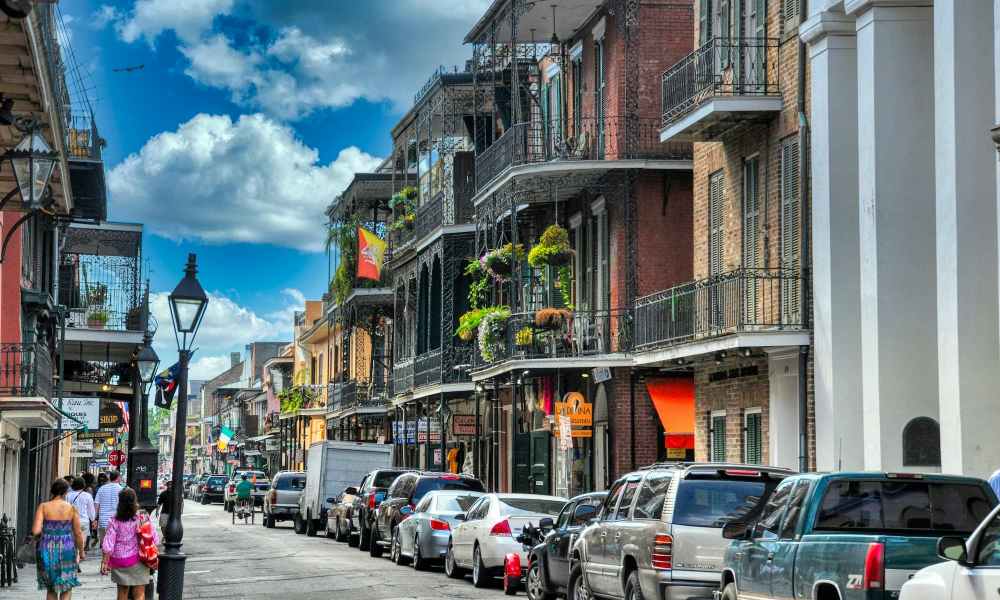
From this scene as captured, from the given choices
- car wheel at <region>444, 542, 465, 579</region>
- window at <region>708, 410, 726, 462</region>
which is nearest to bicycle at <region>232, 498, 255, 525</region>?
car wheel at <region>444, 542, 465, 579</region>

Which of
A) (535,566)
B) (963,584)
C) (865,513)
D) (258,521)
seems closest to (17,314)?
(535,566)

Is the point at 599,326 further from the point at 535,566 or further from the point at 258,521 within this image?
the point at 258,521

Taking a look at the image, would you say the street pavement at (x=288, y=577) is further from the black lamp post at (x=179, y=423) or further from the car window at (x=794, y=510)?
the car window at (x=794, y=510)

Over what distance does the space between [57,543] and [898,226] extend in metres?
10.7

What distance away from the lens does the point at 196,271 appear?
17.8 m

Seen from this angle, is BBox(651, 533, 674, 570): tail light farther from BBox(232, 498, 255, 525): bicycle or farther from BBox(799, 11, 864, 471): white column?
BBox(232, 498, 255, 525): bicycle

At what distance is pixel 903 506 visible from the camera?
1223 cm

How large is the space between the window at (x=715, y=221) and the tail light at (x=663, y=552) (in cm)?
1123

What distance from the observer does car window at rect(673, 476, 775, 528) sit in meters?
15.5

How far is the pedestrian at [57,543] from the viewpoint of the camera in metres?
17.0

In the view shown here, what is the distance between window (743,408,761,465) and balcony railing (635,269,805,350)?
56.2 inches

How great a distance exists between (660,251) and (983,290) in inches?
530

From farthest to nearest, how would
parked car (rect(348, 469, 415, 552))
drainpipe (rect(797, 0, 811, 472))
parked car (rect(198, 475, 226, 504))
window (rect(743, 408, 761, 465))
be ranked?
parked car (rect(198, 475, 226, 504)) → parked car (rect(348, 469, 415, 552)) → window (rect(743, 408, 761, 465)) → drainpipe (rect(797, 0, 811, 472))

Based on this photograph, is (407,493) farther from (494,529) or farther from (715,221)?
(715,221)
